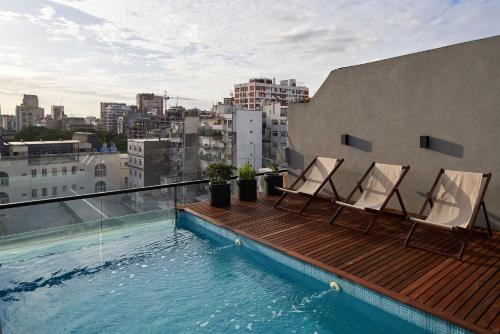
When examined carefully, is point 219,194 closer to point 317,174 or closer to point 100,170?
point 317,174

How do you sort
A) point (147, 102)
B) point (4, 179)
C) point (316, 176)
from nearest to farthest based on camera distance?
1. point (316, 176)
2. point (4, 179)
3. point (147, 102)

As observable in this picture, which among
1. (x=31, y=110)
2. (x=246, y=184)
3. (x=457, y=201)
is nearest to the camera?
(x=457, y=201)

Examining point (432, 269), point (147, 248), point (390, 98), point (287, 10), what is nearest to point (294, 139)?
point (390, 98)

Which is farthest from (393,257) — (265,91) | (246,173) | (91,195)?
(265,91)

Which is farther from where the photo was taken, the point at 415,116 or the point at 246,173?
the point at 246,173

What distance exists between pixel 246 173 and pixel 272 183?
68 cm

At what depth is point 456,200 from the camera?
4.55 meters

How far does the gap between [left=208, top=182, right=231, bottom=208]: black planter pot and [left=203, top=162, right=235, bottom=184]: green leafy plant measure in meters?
0.09

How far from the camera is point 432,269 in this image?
374 centimetres

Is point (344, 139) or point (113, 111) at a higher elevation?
point (113, 111)

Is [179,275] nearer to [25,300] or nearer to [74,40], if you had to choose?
[25,300]

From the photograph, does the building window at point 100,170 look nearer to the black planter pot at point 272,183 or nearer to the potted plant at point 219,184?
the potted plant at point 219,184

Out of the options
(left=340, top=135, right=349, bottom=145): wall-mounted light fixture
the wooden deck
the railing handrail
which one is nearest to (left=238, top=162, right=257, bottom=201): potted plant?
the railing handrail

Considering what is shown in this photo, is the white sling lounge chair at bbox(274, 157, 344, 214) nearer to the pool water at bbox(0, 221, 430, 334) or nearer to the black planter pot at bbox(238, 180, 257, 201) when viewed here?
the black planter pot at bbox(238, 180, 257, 201)
